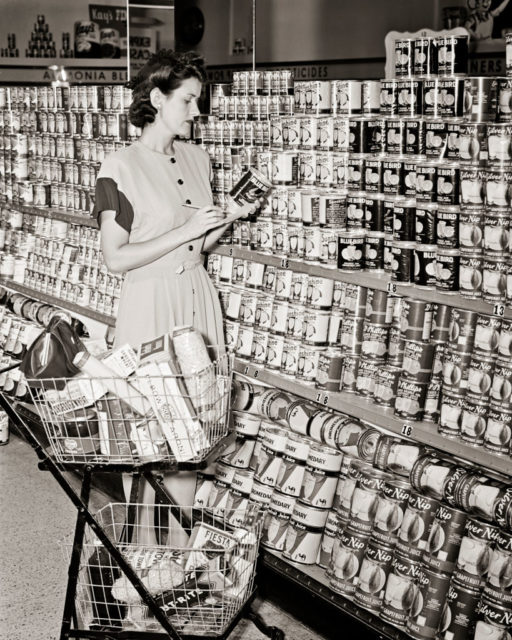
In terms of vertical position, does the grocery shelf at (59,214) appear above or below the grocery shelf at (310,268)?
above

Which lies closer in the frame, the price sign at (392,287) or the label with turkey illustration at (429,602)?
the label with turkey illustration at (429,602)

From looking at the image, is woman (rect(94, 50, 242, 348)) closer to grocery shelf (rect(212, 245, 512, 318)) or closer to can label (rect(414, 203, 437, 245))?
grocery shelf (rect(212, 245, 512, 318))

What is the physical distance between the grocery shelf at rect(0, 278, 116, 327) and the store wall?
10.4ft

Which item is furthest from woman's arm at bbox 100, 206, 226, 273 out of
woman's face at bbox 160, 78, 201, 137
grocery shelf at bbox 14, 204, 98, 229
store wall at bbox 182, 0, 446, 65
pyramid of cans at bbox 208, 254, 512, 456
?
store wall at bbox 182, 0, 446, 65

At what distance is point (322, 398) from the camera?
3.26 meters

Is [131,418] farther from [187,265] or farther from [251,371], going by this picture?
[251,371]

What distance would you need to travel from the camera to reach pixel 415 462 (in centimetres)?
292

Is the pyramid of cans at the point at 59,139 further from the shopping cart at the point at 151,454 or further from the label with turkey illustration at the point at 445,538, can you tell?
the label with turkey illustration at the point at 445,538

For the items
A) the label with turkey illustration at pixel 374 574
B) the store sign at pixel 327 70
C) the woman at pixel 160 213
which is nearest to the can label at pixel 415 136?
the woman at pixel 160 213

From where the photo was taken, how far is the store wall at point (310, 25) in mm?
6750

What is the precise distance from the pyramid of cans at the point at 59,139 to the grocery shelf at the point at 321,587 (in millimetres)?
1991

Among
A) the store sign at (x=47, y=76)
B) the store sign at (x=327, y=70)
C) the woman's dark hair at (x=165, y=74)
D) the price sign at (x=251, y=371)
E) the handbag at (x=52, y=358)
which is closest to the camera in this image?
the handbag at (x=52, y=358)

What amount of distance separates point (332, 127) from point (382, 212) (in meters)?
0.35

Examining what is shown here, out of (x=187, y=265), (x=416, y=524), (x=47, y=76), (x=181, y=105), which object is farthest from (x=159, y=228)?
(x=47, y=76)
